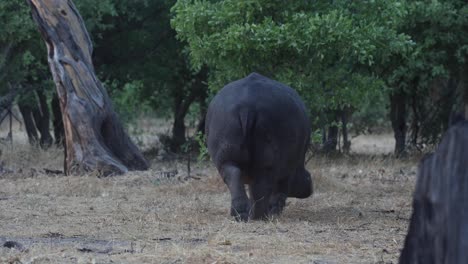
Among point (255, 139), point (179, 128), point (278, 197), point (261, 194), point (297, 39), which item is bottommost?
point (179, 128)

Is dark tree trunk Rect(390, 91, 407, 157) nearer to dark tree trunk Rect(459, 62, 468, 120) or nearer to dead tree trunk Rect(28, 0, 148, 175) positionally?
dark tree trunk Rect(459, 62, 468, 120)

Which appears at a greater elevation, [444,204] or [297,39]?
[297,39]

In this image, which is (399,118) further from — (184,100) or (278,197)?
(278,197)

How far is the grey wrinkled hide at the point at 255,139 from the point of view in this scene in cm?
948

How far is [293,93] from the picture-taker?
10242 millimetres

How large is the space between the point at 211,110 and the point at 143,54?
1332cm

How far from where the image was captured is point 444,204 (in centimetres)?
409

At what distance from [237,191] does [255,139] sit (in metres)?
0.56

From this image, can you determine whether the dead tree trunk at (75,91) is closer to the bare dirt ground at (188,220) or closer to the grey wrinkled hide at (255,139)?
the bare dirt ground at (188,220)

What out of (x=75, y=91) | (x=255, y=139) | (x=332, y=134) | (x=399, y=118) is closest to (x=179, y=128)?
(x=332, y=134)

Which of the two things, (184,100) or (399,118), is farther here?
(184,100)

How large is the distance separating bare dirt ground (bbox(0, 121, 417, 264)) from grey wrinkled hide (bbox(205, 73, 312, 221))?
32 centimetres

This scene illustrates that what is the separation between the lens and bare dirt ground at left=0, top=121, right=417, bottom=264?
7199 millimetres

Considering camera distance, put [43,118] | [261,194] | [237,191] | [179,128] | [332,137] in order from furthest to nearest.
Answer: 1. [179,128]
2. [43,118]
3. [332,137]
4. [261,194]
5. [237,191]
